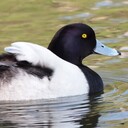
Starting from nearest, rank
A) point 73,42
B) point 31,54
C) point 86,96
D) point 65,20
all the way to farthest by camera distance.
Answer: point 31,54 → point 86,96 → point 73,42 → point 65,20

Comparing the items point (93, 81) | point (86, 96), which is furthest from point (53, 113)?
point (93, 81)

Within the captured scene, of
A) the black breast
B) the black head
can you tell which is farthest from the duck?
the black head

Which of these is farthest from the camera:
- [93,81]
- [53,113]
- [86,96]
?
[93,81]

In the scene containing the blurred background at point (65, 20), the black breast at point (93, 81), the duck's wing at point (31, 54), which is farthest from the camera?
the blurred background at point (65, 20)

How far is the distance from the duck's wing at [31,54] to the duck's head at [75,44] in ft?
2.15

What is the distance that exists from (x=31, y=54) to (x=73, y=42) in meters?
1.16

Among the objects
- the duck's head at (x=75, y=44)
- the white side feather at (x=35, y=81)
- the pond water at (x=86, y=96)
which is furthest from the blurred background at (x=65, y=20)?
the white side feather at (x=35, y=81)

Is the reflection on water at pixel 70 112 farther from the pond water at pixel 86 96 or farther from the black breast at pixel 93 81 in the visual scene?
the black breast at pixel 93 81

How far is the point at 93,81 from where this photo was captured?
31.3 feet

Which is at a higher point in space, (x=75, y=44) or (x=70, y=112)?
(x=75, y=44)

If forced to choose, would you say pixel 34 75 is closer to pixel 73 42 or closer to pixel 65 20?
pixel 73 42

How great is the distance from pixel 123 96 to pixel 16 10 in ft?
19.7

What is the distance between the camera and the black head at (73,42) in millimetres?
9562

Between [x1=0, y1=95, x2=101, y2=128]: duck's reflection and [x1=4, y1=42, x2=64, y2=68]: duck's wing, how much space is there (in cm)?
42
